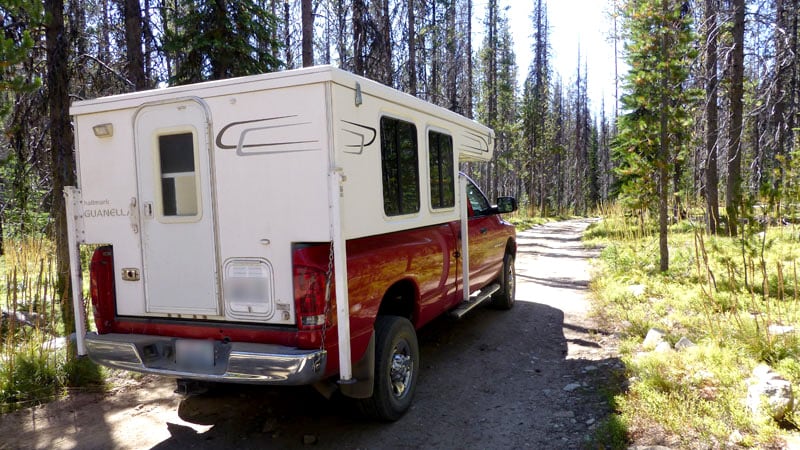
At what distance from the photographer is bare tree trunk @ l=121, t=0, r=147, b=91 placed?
8.55 meters

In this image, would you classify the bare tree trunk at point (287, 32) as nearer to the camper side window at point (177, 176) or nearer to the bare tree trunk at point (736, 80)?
the bare tree trunk at point (736, 80)

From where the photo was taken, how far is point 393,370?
14.2 feet

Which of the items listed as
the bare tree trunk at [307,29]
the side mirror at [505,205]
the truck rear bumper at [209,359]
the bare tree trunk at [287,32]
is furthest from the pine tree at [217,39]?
the bare tree trunk at [287,32]

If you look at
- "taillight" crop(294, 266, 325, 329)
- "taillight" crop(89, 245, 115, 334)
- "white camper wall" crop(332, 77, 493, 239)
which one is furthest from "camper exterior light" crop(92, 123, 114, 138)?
"taillight" crop(294, 266, 325, 329)

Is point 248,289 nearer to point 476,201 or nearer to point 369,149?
point 369,149

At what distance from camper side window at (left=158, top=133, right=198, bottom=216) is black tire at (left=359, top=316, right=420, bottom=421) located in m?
1.75

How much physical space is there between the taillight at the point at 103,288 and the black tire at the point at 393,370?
2.10 metres

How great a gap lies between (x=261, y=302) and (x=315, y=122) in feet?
4.25

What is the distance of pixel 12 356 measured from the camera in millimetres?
5023

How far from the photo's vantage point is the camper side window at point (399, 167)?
4344 millimetres

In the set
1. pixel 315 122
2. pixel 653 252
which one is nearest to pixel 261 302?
pixel 315 122

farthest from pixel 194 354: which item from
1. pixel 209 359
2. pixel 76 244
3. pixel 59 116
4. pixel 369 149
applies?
pixel 59 116

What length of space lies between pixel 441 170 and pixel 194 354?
10.3 ft

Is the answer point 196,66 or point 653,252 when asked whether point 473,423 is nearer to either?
point 653,252
